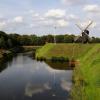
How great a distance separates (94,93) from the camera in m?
38.2

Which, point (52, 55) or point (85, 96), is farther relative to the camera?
point (52, 55)

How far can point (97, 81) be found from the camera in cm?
4394

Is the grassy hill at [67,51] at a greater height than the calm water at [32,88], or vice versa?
the grassy hill at [67,51]

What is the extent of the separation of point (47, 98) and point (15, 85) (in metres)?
12.0

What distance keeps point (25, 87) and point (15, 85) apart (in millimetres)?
2724

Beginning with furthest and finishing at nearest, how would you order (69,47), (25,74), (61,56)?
(69,47) < (61,56) < (25,74)

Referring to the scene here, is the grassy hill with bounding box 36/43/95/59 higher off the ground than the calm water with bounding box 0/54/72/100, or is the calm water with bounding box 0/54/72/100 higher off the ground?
the grassy hill with bounding box 36/43/95/59

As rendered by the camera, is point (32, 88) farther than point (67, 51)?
No

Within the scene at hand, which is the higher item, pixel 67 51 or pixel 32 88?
pixel 67 51

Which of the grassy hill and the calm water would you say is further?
the grassy hill

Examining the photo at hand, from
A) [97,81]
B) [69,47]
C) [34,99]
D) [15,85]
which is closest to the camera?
[34,99]

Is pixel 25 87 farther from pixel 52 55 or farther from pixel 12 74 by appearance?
pixel 52 55

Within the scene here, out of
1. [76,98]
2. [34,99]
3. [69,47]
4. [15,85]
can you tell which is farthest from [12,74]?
[69,47]

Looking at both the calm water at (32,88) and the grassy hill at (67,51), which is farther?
the grassy hill at (67,51)
